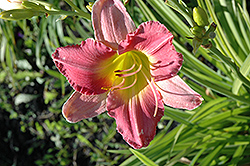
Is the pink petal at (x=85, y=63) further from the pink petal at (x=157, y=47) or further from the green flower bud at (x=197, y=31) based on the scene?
the green flower bud at (x=197, y=31)

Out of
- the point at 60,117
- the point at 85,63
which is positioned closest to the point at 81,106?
the point at 85,63

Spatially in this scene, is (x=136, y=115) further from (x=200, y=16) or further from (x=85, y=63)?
(x=200, y=16)

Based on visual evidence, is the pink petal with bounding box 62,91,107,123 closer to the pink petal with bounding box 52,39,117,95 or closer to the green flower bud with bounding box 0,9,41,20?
the pink petal with bounding box 52,39,117,95

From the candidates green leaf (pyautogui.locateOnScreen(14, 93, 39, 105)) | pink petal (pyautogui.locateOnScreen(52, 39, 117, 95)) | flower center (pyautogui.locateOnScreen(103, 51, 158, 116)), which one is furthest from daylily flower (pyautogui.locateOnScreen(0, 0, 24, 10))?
green leaf (pyautogui.locateOnScreen(14, 93, 39, 105))

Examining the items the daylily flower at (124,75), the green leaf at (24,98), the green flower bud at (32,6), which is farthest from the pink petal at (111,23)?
the green leaf at (24,98)

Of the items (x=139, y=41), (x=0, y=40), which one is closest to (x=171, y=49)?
(x=139, y=41)

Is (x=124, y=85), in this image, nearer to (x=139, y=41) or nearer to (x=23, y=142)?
(x=139, y=41)
